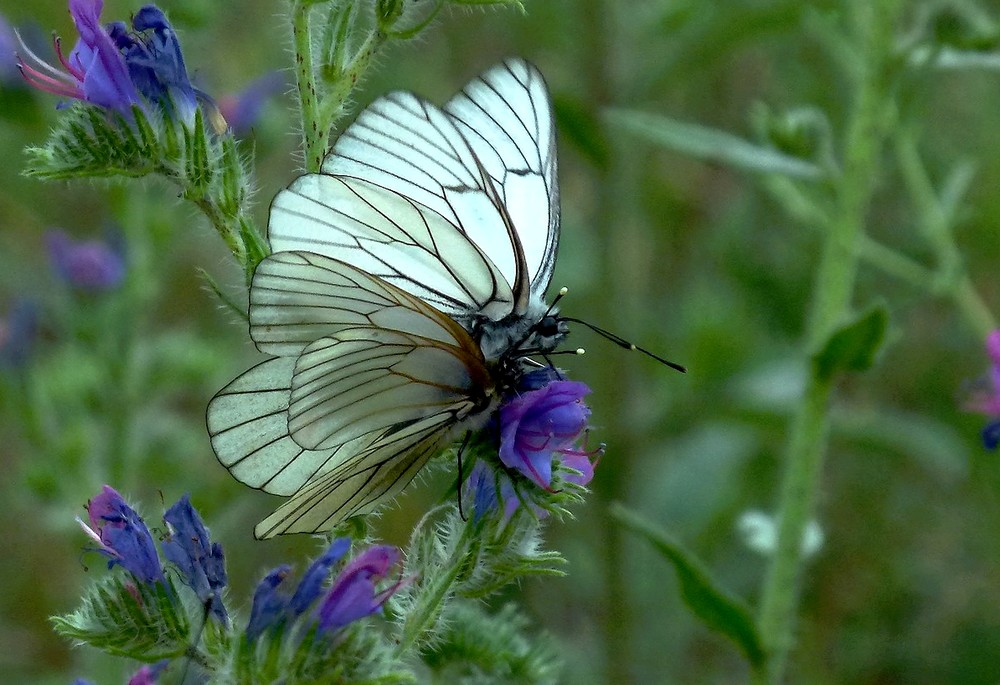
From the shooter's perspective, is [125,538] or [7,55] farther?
[7,55]

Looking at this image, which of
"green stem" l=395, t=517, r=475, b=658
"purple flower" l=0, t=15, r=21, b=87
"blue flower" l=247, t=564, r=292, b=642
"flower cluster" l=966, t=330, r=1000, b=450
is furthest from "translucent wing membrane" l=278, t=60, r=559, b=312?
"purple flower" l=0, t=15, r=21, b=87

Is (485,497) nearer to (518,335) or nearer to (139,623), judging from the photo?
(518,335)

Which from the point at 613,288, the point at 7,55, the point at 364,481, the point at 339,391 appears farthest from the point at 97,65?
the point at 613,288

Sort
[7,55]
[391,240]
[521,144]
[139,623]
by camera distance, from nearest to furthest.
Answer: [139,623] < [391,240] < [521,144] < [7,55]

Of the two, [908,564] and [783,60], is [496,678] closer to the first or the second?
[908,564]

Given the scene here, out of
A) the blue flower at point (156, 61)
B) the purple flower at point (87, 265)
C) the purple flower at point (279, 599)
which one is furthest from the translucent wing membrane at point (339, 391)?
the purple flower at point (87, 265)

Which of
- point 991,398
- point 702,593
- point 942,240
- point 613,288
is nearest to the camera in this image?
point 702,593

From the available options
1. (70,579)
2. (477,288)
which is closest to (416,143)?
(477,288)

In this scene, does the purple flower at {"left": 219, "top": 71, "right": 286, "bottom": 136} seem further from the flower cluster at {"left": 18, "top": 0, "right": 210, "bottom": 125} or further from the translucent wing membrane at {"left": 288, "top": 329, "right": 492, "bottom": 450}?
the translucent wing membrane at {"left": 288, "top": 329, "right": 492, "bottom": 450}
